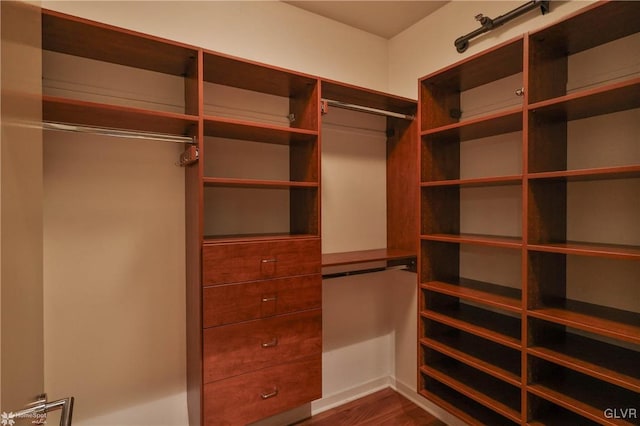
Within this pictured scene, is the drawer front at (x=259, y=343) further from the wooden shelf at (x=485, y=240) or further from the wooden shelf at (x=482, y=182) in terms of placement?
the wooden shelf at (x=482, y=182)

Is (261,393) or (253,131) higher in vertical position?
(253,131)

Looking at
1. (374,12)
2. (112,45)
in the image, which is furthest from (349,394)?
(374,12)

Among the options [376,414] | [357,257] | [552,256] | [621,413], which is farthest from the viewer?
[376,414]

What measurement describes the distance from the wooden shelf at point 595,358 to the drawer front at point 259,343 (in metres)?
1.05

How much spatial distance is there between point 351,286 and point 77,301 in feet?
5.44

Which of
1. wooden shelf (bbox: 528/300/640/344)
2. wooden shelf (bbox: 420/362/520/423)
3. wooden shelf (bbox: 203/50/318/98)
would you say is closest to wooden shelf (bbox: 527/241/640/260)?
wooden shelf (bbox: 528/300/640/344)

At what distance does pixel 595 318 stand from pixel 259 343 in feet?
4.85

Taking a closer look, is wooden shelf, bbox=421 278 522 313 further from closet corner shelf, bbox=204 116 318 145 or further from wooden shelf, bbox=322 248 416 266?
closet corner shelf, bbox=204 116 318 145

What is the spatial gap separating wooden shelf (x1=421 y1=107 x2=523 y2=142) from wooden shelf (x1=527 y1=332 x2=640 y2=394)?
107cm

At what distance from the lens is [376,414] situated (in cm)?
220

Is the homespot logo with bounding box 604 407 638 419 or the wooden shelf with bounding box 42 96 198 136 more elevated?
the wooden shelf with bounding box 42 96 198 136

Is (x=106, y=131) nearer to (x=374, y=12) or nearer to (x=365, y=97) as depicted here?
(x=365, y=97)

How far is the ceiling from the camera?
2.12 metres

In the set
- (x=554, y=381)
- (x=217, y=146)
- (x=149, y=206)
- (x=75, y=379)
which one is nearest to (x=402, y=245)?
(x=554, y=381)
